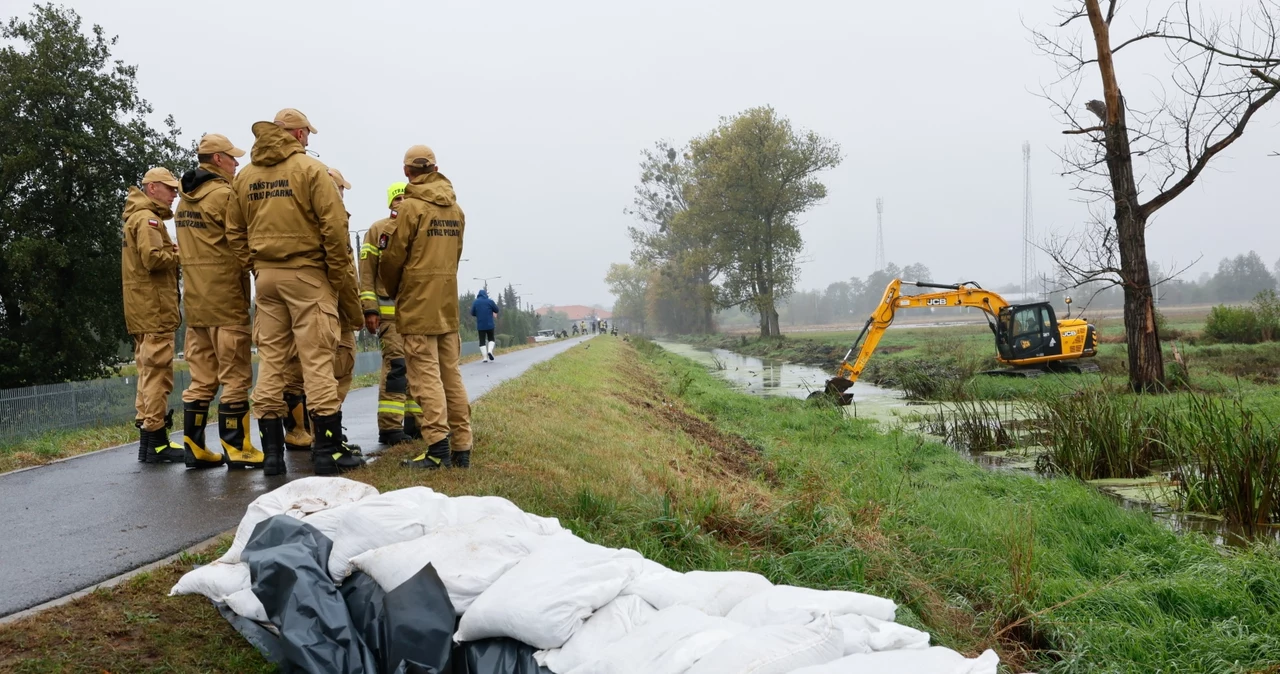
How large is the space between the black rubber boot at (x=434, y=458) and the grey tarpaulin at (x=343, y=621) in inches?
100

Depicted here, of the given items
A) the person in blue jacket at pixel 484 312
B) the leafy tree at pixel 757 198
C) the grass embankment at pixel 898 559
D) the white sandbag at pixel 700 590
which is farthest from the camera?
the leafy tree at pixel 757 198

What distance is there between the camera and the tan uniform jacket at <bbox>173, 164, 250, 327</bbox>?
20.1 ft

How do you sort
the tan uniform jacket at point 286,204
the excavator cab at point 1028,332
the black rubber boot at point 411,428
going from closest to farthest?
the tan uniform jacket at point 286,204 → the black rubber boot at point 411,428 → the excavator cab at point 1028,332

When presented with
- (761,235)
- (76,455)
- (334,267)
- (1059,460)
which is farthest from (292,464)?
(761,235)

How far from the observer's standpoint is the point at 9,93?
18672 mm

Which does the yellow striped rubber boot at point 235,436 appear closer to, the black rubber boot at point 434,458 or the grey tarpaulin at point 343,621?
the black rubber boot at point 434,458

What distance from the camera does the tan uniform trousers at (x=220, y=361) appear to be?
6133 millimetres

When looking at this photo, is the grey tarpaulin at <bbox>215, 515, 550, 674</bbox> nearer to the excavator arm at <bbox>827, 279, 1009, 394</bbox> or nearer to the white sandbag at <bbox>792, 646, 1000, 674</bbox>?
the white sandbag at <bbox>792, 646, 1000, 674</bbox>

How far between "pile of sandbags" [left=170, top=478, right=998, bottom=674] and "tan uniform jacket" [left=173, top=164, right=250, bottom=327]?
291 centimetres

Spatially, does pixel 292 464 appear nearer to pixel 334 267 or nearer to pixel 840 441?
pixel 334 267

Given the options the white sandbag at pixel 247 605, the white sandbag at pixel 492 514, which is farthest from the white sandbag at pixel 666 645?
the white sandbag at pixel 247 605

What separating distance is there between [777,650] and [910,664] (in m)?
0.37

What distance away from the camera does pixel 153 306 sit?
6.70 meters

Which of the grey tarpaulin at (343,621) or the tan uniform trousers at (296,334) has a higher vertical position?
the tan uniform trousers at (296,334)
